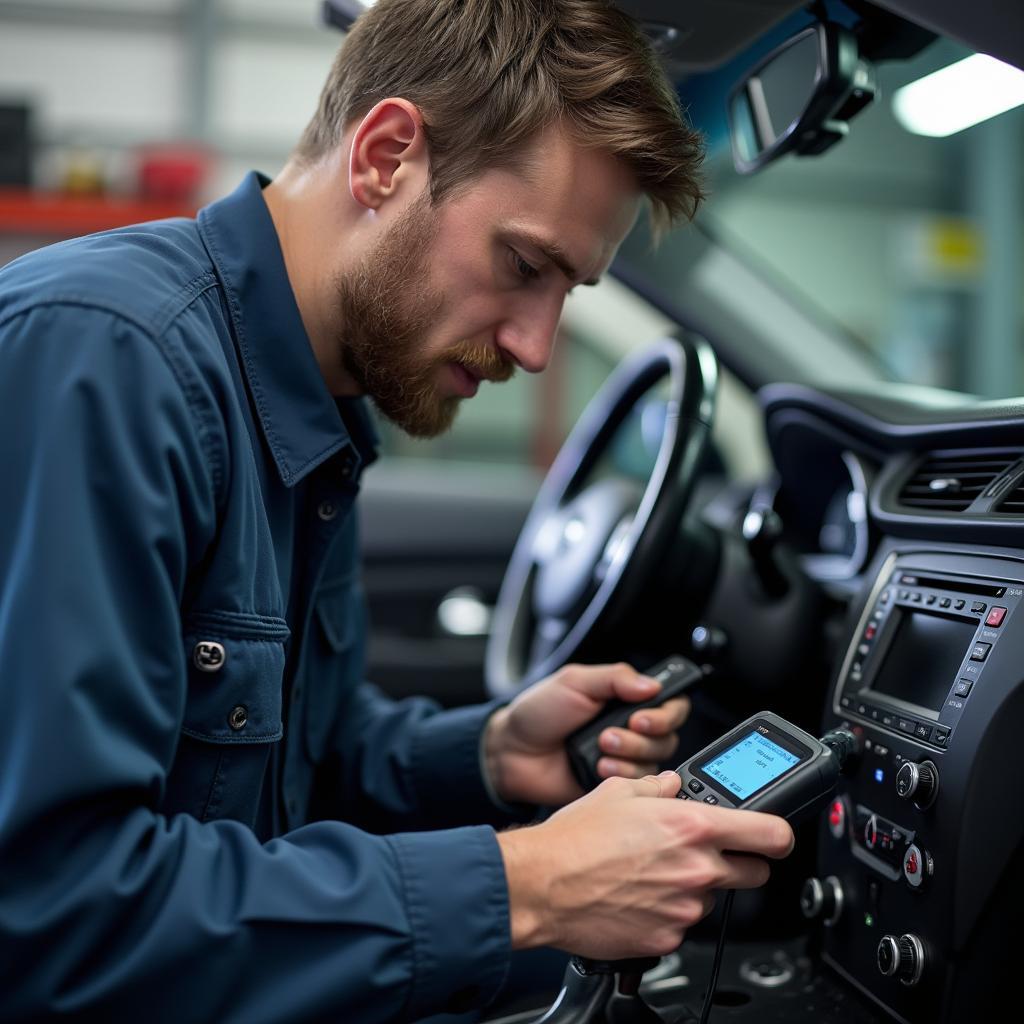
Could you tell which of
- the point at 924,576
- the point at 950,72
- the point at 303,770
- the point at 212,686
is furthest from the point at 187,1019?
the point at 950,72

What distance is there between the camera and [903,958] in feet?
2.81

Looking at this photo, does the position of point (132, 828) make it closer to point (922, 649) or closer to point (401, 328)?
point (401, 328)

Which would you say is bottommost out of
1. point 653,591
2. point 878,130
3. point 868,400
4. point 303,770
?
point 303,770

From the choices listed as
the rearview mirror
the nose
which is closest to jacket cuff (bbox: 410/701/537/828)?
the nose

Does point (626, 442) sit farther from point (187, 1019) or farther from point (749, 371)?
point (187, 1019)

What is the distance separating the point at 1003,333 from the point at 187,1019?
259 inches

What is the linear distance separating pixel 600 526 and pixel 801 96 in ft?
1.81

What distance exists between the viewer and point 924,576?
968 mm

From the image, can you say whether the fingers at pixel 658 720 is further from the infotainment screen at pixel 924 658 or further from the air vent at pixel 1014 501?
the air vent at pixel 1014 501

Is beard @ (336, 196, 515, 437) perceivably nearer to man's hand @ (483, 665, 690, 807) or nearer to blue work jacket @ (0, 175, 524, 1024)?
blue work jacket @ (0, 175, 524, 1024)

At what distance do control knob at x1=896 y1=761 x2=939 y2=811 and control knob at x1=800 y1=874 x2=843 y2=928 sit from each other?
0.16m

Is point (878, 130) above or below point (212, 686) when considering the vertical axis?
above

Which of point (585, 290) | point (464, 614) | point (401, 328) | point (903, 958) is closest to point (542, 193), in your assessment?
point (401, 328)

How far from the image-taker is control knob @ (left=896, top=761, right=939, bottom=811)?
838 mm
